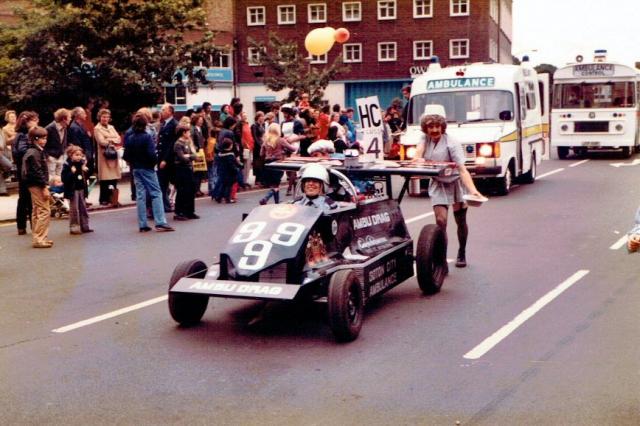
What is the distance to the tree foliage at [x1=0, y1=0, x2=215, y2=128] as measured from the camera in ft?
80.0

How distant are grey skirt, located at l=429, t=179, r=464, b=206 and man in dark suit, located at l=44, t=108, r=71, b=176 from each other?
825cm

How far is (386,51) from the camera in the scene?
65.1 m

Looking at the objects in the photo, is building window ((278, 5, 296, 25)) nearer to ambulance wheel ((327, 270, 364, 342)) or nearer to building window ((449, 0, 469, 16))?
building window ((449, 0, 469, 16))

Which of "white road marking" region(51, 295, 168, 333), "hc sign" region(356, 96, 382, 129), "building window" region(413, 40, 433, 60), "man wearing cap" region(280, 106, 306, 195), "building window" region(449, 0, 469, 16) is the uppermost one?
"building window" region(449, 0, 469, 16)

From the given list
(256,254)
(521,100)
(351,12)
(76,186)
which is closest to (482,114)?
(521,100)

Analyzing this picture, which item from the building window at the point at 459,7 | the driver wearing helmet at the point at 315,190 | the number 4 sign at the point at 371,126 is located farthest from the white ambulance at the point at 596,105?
the building window at the point at 459,7

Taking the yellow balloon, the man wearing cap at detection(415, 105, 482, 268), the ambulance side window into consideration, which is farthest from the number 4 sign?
the man wearing cap at detection(415, 105, 482, 268)

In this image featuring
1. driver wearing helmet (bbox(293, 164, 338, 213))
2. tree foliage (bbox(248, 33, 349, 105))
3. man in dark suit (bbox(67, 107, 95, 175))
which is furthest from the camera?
tree foliage (bbox(248, 33, 349, 105))

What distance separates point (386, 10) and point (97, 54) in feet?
140

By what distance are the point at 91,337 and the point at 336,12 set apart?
59572 millimetres

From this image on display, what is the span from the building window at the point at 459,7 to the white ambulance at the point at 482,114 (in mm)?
43938

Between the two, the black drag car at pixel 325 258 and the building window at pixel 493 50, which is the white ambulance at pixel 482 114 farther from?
the building window at pixel 493 50

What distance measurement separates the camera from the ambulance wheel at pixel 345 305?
7227 millimetres

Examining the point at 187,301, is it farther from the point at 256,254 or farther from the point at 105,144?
the point at 105,144
